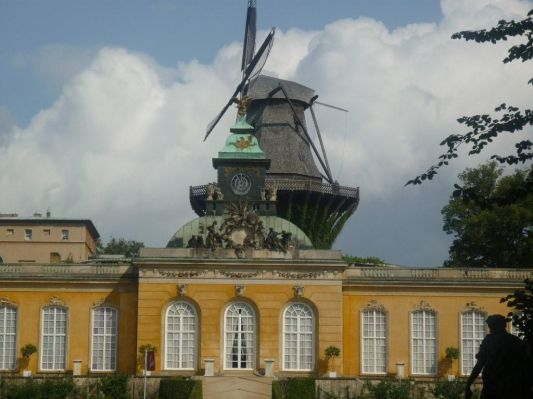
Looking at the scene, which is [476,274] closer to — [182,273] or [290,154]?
[182,273]

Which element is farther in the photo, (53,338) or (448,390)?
(53,338)

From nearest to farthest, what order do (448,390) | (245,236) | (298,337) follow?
1. (448,390)
2. (298,337)
3. (245,236)

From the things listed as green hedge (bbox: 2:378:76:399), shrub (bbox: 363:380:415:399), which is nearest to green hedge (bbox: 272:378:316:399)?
shrub (bbox: 363:380:415:399)

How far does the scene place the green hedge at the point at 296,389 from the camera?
46.0 m

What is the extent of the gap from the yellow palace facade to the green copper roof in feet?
25.6

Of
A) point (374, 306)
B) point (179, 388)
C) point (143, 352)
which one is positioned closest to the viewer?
point (179, 388)

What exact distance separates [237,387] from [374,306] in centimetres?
914

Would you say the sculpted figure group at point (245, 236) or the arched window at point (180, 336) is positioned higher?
the sculpted figure group at point (245, 236)

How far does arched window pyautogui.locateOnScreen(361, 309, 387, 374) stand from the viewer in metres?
54.6

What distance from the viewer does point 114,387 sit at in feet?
153

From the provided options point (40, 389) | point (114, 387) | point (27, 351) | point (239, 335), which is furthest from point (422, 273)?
point (40, 389)

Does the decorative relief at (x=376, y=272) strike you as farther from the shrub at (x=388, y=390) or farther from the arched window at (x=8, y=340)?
the arched window at (x=8, y=340)

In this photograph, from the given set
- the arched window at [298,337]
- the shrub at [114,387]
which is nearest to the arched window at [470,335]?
the arched window at [298,337]

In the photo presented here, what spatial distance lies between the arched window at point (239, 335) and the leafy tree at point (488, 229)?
48.7 feet
